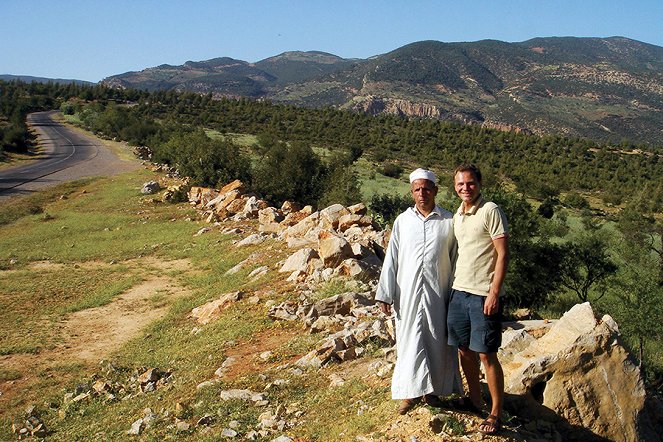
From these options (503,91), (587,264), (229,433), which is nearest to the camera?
(229,433)

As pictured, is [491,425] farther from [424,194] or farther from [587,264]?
[587,264]

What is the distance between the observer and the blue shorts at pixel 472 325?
4430 millimetres

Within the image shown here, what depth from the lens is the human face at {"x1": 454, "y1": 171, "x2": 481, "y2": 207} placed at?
462 centimetres

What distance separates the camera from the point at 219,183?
2809 centimetres

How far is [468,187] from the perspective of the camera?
15.2 feet

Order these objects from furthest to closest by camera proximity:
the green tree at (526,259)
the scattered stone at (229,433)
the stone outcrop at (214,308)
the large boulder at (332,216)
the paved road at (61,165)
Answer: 1. the paved road at (61,165)
2. the green tree at (526,259)
3. the large boulder at (332,216)
4. the stone outcrop at (214,308)
5. the scattered stone at (229,433)

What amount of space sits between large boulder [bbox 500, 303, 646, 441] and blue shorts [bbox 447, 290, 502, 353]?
3.78ft

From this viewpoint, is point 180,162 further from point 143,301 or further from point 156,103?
point 156,103

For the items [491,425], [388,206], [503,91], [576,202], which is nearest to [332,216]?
[491,425]

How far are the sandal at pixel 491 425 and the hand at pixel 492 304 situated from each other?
0.90 metres

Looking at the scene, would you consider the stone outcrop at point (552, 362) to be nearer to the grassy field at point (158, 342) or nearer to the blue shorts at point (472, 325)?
the grassy field at point (158, 342)

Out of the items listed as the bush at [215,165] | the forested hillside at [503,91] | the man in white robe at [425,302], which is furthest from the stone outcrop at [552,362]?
the forested hillside at [503,91]

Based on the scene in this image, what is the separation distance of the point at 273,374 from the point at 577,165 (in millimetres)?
60834

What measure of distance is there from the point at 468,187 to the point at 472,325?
121cm
